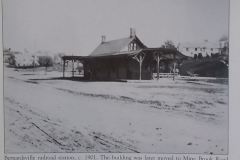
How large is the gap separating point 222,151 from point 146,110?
0.41 meters

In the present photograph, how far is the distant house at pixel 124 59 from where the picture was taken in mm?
1568

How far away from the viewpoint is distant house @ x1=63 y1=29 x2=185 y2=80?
1.57 meters

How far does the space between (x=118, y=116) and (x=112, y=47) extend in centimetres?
34

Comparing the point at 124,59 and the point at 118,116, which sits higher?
the point at 124,59

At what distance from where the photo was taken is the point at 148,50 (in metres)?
1.58

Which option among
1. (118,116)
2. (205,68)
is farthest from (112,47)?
(205,68)

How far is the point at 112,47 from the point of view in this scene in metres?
1.58

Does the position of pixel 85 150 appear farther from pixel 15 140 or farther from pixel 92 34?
pixel 92 34

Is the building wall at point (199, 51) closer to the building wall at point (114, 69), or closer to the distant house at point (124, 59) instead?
the distant house at point (124, 59)

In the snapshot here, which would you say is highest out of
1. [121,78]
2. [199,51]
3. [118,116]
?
[199,51]

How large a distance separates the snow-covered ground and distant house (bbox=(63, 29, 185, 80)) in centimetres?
5

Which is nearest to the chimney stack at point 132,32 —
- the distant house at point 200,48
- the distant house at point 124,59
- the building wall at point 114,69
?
the distant house at point 124,59

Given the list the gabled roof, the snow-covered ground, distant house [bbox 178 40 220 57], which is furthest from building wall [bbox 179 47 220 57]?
the gabled roof

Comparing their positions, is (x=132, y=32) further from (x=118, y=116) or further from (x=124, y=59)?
(x=118, y=116)
